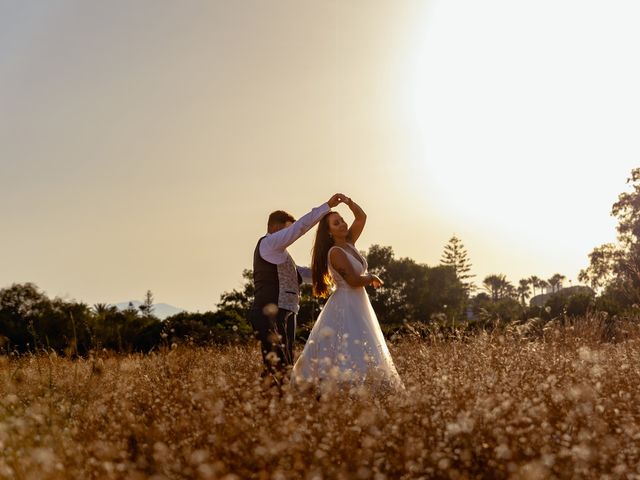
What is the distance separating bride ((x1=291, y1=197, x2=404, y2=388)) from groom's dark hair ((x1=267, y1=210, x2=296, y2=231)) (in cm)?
39

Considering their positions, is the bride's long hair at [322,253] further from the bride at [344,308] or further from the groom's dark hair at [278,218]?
the groom's dark hair at [278,218]

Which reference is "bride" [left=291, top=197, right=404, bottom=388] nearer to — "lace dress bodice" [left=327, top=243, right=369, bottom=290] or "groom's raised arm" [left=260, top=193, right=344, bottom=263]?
"lace dress bodice" [left=327, top=243, right=369, bottom=290]

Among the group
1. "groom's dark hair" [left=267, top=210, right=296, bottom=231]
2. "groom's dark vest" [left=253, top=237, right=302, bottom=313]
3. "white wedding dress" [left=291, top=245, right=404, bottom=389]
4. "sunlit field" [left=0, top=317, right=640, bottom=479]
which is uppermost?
"groom's dark hair" [left=267, top=210, right=296, bottom=231]

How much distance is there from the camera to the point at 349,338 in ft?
24.0

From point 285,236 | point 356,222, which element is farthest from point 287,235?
point 356,222

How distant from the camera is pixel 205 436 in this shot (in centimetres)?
475

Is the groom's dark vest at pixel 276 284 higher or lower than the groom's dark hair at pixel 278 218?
lower

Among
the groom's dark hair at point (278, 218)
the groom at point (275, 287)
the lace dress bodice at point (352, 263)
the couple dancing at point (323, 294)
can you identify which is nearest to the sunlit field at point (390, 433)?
the couple dancing at point (323, 294)

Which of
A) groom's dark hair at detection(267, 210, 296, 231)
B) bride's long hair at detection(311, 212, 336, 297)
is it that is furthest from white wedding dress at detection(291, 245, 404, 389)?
groom's dark hair at detection(267, 210, 296, 231)

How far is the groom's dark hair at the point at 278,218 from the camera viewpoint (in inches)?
312

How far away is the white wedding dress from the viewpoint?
22.9 ft

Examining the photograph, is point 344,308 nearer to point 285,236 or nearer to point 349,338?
point 349,338

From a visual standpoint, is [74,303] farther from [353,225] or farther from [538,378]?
[538,378]

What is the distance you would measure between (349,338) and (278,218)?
Result: 59.5 inches
